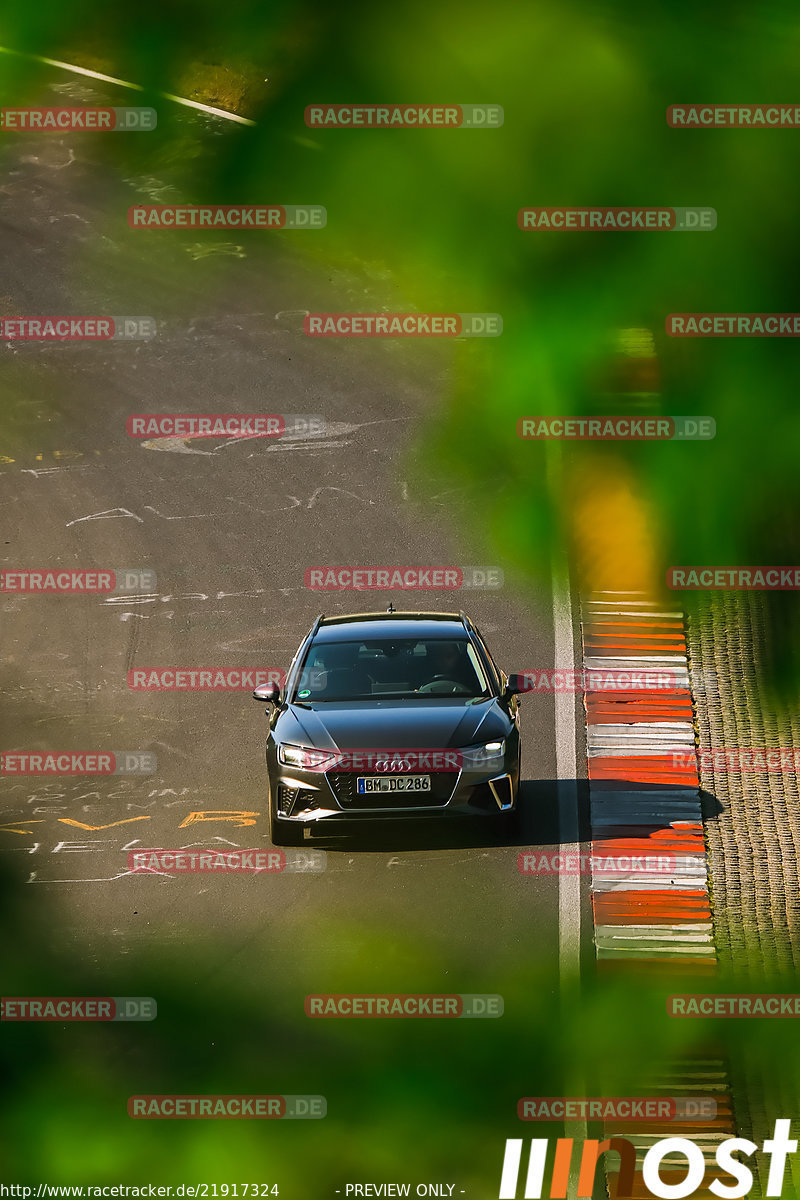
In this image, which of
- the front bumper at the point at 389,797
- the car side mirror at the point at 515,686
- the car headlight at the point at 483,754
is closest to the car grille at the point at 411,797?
the front bumper at the point at 389,797

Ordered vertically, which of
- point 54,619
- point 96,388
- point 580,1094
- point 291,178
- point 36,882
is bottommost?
point 580,1094

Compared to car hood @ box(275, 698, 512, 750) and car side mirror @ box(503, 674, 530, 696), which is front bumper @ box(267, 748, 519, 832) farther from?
car side mirror @ box(503, 674, 530, 696)

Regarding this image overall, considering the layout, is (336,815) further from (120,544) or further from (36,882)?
(120,544)

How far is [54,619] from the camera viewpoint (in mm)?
18781

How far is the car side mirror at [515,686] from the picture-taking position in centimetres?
1330

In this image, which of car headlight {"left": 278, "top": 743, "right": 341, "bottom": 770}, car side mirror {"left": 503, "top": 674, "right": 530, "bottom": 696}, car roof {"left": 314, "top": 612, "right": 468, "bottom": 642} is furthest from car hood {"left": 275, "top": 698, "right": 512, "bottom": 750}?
car roof {"left": 314, "top": 612, "right": 468, "bottom": 642}

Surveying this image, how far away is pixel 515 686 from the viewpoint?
13.3 m

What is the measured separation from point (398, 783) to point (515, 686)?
1710 mm

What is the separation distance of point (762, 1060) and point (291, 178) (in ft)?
69.6

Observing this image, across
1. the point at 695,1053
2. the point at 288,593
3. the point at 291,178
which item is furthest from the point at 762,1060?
the point at 291,178

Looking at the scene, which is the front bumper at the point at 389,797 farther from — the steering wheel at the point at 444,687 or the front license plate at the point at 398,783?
the steering wheel at the point at 444,687

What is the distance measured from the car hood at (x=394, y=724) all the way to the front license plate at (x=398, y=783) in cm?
26

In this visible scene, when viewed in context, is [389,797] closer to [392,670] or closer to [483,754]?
[483,754]

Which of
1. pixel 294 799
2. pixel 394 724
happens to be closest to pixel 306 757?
pixel 294 799
